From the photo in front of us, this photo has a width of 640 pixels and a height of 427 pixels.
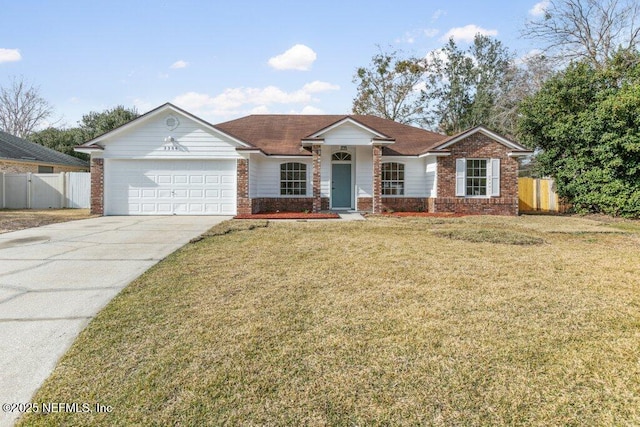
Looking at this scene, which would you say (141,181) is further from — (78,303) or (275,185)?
(78,303)

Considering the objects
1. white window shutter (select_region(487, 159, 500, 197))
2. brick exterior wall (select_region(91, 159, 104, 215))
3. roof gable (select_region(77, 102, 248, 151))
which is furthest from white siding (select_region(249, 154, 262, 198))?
white window shutter (select_region(487, 159, 500, 197))

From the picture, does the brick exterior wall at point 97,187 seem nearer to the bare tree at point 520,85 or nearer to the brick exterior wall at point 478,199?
the brick exterior wall at point 478,199

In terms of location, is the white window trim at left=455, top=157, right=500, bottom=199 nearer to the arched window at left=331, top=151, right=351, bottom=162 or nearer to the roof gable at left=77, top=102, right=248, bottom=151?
the arched window at left=331, top=151, right=351, bottom=162

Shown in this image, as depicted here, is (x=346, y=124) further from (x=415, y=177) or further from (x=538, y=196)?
(x=538, y=196)

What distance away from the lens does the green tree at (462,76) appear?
35.6 meters

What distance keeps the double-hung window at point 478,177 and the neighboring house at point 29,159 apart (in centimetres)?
2349

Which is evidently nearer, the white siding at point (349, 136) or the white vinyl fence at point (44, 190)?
the white siding at point (349, 136)

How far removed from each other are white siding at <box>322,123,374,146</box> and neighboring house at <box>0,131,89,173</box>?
1808 cm

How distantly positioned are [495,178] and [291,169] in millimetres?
8972

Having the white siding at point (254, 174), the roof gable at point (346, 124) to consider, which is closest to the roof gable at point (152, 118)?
the white siding at point (254, 174)

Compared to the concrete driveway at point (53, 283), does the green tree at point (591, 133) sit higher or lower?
higher

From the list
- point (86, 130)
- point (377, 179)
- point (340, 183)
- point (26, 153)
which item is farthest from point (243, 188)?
point (86, 130)

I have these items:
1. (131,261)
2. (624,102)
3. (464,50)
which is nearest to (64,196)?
(131,261)

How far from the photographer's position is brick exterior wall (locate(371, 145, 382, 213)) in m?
15.9
